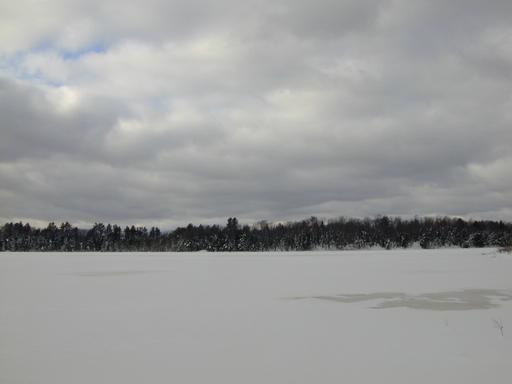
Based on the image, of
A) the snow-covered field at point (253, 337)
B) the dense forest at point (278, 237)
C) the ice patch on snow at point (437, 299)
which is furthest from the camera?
the dense forest at point (278, 237)

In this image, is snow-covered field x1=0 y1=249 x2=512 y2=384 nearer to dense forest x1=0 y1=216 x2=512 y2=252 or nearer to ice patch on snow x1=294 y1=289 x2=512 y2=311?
ice patch on snow x1=294 y1=289 x2=512 y2=311

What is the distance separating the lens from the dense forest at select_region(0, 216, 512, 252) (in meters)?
115

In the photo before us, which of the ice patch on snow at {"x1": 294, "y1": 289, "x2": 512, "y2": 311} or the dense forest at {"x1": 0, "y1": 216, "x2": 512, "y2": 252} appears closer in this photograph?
the ice patch on snow at {"x1": 294, "y1": 289, "x2": 512, "y2": 311}

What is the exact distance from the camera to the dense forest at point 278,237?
11469cm

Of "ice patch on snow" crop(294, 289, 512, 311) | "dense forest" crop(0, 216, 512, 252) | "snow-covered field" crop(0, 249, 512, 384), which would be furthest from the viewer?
"dense forest" crop(0, 216, 512, 252)

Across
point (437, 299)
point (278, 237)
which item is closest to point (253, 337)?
point (437, 299)

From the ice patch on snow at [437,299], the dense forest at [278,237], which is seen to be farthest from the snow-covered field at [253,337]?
the dense forest at [278,237]

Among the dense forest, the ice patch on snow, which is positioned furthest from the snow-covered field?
the dense forest

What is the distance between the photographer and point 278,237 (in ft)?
400

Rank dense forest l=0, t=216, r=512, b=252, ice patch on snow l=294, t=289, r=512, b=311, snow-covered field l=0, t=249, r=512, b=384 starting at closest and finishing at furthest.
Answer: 1. snow-covered field l=0, t=249, r=512, b=384
2. ice patch on snow l=294, t=289, r=512, b=311
3. dense forest l=0, t=216, r=512, b=252

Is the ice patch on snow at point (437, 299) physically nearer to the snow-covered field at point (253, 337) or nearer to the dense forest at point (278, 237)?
the snow-covered field at point (253, 337)

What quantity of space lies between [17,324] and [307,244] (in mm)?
108507

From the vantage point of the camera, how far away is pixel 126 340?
8.30 meters

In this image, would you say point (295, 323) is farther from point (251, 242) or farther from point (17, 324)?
point (251, 242)
